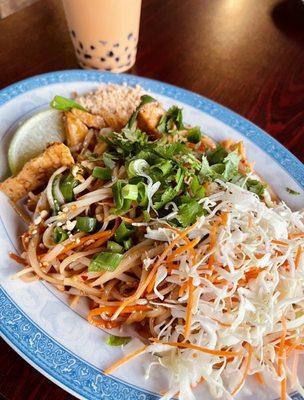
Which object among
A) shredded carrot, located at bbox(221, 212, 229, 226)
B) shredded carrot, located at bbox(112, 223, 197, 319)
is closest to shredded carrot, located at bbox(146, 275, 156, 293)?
shredded carrot, located at bbox(112, 223, 197, 319)

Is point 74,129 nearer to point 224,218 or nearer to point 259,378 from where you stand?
point 224,218

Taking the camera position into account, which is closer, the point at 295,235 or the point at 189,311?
the point at 189,311

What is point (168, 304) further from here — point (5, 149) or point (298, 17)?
point (298, 17)

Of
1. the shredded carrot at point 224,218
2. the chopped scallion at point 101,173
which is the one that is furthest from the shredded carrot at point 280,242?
the chopped scallion at point 101,173

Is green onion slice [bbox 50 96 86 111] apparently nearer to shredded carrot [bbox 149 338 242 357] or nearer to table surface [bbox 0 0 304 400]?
table surface [bbox 0 0 304 400]

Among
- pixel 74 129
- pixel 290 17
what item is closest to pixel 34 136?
pixel 74 129

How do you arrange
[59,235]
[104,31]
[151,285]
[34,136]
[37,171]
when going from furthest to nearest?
[104,31], [34,136], [37,171], [59,235], [151,285]

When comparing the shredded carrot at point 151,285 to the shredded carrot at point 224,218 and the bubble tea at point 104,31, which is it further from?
the bubble tea at point 104,31
